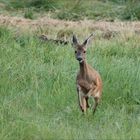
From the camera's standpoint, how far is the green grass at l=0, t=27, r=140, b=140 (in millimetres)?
7750

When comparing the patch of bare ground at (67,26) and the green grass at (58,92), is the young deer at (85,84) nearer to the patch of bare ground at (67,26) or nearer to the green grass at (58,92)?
the green grass at (58,92)

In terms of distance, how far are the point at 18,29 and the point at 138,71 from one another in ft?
13.0

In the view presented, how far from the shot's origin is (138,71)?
9.86m

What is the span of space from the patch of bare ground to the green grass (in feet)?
4.32

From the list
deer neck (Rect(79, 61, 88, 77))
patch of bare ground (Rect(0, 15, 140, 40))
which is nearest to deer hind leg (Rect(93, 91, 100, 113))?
deer neck (Rect(79, 61, 88, 77))

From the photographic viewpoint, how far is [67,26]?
14047 millimetres

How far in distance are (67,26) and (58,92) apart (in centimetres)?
492

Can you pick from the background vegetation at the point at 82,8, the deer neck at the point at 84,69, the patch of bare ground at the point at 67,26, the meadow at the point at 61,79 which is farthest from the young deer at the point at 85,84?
the background vegetation at the point at 82,8

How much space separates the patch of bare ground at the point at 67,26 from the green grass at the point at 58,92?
132cm

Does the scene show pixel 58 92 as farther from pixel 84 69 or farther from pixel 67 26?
pixel 67 26

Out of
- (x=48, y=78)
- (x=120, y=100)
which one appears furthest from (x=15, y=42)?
(x=120, y=100)

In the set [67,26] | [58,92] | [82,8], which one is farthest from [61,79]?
[82,8]

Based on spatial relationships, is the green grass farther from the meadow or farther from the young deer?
the young deer

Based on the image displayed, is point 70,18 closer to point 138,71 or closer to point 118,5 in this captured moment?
point 118,5
